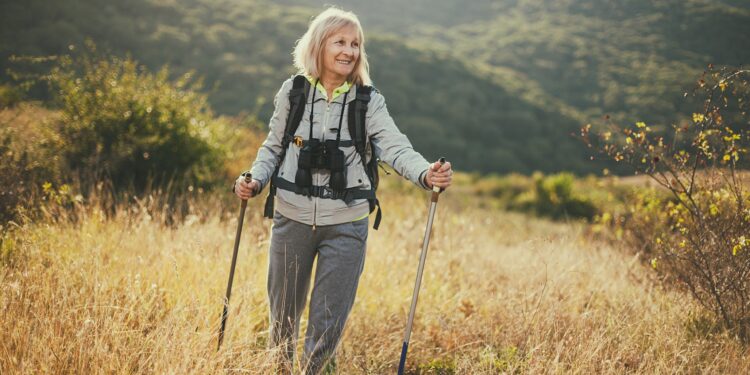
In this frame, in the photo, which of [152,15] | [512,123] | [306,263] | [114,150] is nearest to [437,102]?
[512,123]

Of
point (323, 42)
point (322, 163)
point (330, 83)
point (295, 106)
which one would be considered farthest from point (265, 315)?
point (323, 42)

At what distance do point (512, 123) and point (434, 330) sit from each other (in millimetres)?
45843

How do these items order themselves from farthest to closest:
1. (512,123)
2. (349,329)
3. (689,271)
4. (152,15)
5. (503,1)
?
(503,1) → (512,123) → (152,15) → (689,271) → (349,329)

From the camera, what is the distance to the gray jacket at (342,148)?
8.59ft

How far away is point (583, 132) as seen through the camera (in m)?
4.23

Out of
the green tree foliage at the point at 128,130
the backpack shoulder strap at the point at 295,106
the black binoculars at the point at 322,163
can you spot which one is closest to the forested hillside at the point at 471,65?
the green tree foliage at the point at 128,130

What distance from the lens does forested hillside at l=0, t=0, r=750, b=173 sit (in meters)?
31.0

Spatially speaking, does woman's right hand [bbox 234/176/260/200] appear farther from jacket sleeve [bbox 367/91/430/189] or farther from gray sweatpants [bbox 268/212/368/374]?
jacket sleeve [bbox 367/91/430/189]

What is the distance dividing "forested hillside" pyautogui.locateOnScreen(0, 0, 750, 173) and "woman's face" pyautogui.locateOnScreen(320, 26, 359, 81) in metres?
20.7

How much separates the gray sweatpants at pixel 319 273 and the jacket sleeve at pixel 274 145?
0.78ft

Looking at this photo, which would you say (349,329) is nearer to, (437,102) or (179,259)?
(179,259)

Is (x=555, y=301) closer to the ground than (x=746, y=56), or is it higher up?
closer to the ground

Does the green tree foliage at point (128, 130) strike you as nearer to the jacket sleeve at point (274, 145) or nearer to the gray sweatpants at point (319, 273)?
the jacket sleeve at point (274, 145)

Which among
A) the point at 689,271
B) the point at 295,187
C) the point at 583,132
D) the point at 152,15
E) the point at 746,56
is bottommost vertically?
the point at 689,271
